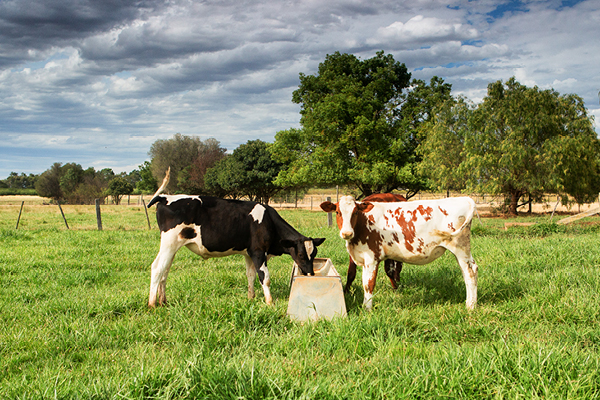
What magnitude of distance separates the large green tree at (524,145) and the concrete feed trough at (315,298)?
21.7m

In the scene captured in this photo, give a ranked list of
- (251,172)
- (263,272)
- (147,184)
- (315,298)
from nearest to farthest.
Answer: (315,298), (263,272), (251,172), (147,184)

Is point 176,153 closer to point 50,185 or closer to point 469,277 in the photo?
point 50,185

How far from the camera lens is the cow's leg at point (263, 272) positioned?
5.15 m

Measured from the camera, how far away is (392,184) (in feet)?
94.5

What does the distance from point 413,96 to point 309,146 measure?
8.85 metres

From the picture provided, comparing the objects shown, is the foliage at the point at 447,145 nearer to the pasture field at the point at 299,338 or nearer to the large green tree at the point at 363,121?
the large green tree at the point at 363,121

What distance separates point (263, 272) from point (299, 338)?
162 centimetres

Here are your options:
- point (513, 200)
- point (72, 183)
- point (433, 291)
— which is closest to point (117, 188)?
point (72, 183)

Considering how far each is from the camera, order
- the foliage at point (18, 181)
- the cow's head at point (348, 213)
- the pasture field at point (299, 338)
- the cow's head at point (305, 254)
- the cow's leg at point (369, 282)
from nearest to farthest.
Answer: the pasture field at point (299, 338) < the cow's head at point (348, 213) < the cow's leg at point (369, 282) < the cow's head at point (305, 254) < the foliage at point (18, 181)

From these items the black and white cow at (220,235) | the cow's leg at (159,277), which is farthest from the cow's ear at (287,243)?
the cow's leg at (159,277)

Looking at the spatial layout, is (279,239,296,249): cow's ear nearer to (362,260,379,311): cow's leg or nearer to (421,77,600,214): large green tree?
(362,260,379,311): cow's leg

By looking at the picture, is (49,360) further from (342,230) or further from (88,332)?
(342,230)

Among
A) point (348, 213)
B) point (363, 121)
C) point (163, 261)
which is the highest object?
point (363, 121)

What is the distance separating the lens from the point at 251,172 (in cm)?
4266
